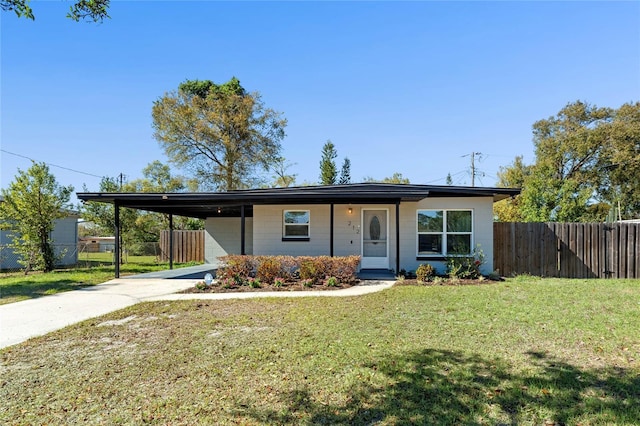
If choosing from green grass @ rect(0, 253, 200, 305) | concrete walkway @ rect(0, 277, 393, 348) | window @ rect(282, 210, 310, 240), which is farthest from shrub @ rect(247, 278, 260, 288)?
green grass @ rect(0, 253, 200, 305)

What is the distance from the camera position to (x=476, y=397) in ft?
10.2

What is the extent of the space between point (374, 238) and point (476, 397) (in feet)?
29.6

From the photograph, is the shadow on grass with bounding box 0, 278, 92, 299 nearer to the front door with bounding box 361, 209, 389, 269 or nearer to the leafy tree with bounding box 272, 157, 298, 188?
the front door with bounding box 361, 209, 389, 269

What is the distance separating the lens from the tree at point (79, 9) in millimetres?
4734

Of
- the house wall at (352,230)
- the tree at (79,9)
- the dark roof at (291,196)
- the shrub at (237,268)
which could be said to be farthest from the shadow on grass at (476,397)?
the house wall at (352,230)

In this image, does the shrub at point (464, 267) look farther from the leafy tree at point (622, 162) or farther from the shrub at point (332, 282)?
the leafy tree at point (622, 162)

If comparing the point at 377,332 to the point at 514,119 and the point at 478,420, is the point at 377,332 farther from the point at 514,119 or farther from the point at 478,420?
the point at 514,119

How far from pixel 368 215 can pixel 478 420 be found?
948 centimetres

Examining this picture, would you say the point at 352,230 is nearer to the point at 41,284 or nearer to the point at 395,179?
the point at 41,284

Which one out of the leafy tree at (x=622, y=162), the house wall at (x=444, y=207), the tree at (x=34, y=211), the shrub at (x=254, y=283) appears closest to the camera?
the shrub at (x=254, y=283)

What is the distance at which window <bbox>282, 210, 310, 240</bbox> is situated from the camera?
488 inches

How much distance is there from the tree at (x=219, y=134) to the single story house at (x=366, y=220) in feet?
52.8

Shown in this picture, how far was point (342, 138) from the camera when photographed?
1127 inches

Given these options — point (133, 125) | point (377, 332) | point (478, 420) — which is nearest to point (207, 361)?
point (377, 332)
